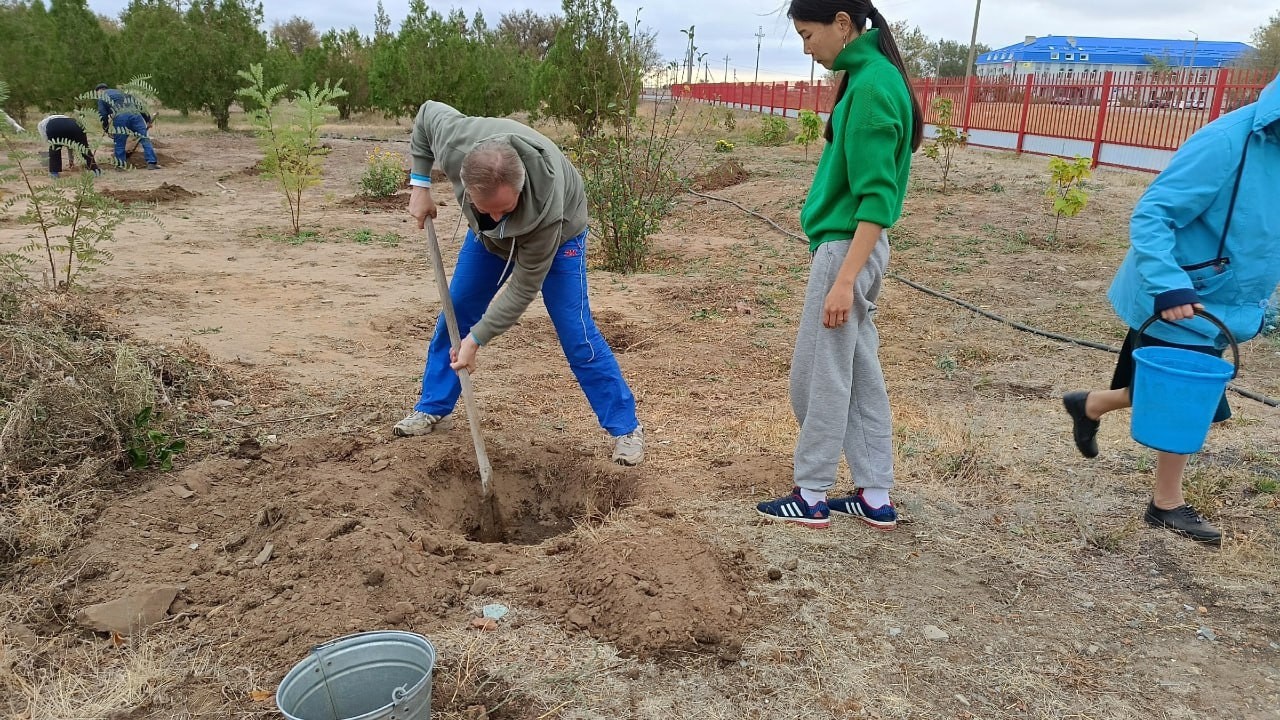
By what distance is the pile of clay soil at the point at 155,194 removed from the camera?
32.4ft

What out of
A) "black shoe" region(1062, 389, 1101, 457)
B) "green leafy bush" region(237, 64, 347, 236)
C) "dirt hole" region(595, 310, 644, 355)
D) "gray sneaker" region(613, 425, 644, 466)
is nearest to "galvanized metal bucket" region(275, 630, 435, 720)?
"gray sneaker" region(613, 425, 644, 466)

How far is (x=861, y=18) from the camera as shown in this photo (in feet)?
7.86

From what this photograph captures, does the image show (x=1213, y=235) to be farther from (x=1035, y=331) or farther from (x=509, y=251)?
(x=1035, y=331)

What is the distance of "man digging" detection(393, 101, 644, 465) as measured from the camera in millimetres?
2660

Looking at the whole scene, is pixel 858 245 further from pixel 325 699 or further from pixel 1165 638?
pixel 325 699

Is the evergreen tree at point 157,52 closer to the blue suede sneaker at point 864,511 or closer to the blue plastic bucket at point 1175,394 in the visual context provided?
the blue suede sneaker at point 864,511

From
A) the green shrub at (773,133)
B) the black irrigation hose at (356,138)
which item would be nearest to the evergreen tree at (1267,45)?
the green shrub at (773,133)

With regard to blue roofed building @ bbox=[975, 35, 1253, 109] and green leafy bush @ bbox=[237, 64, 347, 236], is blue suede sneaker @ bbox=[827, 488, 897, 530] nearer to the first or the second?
green leafy bush @ bbox=[237, 64, 347, 236]

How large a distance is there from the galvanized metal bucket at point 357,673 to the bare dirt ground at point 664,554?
4.8 inches

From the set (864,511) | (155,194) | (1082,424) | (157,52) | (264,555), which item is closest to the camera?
(264,555)

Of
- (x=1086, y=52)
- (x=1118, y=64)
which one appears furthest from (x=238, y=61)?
(x=1086, y=52)

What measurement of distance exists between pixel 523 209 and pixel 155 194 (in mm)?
9288

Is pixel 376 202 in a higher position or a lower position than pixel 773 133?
lower

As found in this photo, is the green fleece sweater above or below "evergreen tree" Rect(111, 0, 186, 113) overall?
below
